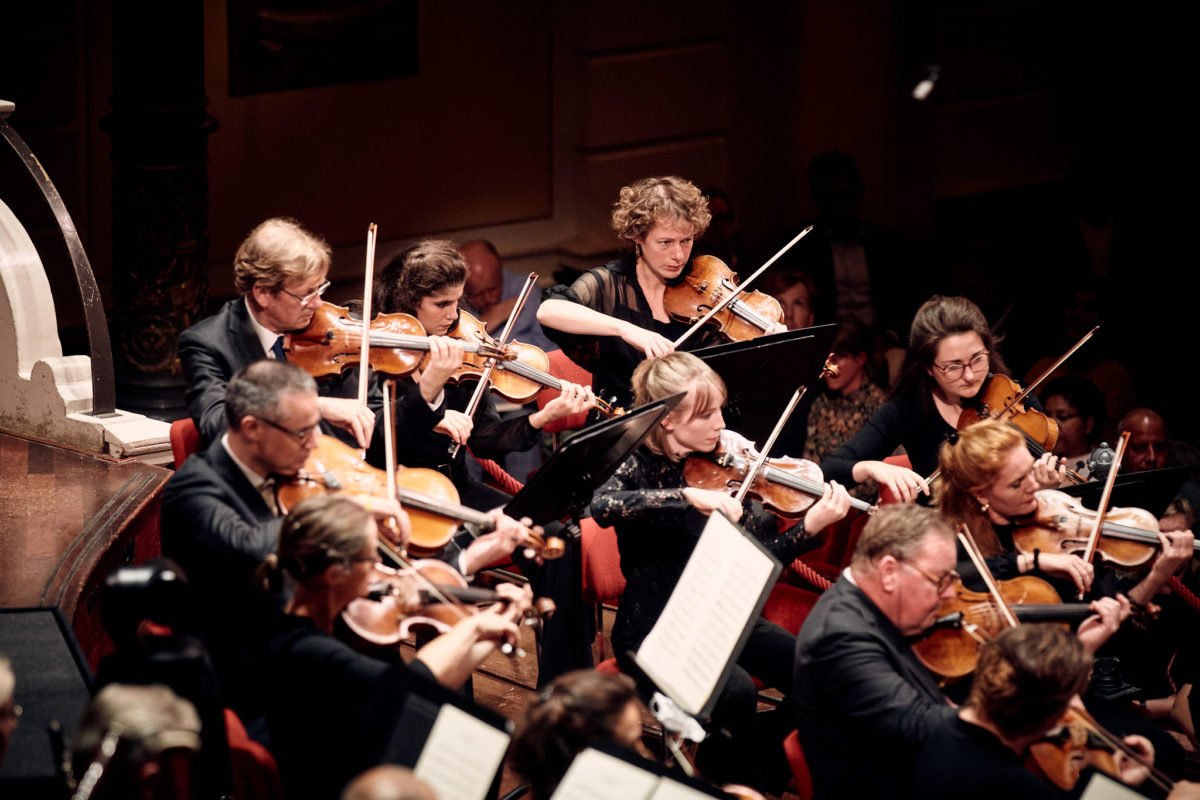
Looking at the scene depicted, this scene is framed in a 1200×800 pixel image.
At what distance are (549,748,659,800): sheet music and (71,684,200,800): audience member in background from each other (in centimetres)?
55

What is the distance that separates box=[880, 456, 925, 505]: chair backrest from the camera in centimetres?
373

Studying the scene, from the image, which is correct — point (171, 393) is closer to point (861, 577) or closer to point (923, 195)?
point (861, 577)

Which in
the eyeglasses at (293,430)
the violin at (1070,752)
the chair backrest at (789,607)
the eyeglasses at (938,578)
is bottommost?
the violin at (1070,752)

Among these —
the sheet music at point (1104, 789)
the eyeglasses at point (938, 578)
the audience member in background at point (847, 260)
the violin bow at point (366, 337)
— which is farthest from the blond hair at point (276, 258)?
the audience member in background at point (847, 260)

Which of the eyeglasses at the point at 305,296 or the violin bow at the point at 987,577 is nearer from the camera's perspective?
the violin bow at the point at 987,577

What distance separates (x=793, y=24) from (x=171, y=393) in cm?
384

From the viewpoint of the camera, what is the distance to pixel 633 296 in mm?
4074

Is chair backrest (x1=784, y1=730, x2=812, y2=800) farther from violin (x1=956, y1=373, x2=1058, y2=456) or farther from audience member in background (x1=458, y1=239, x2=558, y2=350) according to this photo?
audience member in background (x1=458, y1=239, x2=558, y2=350)

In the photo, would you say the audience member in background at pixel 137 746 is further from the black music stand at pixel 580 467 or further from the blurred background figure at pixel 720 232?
the blurred background figure at pixel 720 232

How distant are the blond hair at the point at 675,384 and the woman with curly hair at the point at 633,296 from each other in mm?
454

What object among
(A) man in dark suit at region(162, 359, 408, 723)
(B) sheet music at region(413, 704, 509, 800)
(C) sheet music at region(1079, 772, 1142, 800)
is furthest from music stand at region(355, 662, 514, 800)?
(C) sheet music at region(1079, 772, 1142, 800)

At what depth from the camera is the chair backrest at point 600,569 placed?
3.43 metres

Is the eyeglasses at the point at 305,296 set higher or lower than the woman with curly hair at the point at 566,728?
higher

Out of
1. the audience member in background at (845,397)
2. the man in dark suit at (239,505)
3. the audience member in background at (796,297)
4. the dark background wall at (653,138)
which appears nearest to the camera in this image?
the man in dark suit at (239,505)
